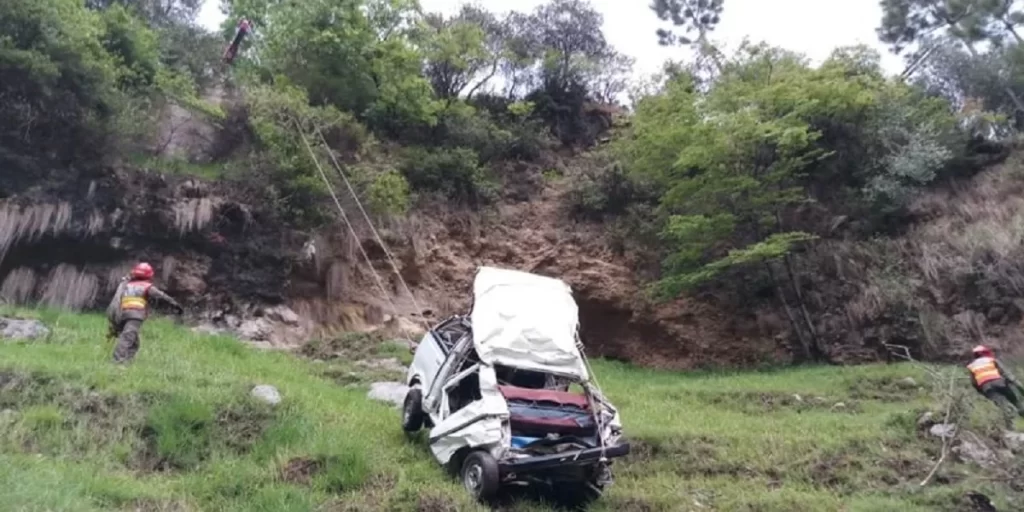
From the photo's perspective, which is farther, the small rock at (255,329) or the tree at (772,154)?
the tree at (772,154)

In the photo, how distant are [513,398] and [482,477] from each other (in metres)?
1.00

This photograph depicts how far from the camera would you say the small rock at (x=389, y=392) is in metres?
13.7

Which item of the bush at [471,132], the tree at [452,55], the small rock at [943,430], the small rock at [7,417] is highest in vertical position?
the tree at [452,55]

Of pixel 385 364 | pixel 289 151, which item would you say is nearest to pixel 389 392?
pixel 385 364

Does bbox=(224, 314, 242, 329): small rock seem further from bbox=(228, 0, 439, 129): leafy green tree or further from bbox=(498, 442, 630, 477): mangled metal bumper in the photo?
bbox=(498, 442, 630, 477): mangled metal bumper

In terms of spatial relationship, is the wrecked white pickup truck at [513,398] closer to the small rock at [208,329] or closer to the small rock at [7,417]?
the small rock at [7,417]

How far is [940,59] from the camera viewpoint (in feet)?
97.5

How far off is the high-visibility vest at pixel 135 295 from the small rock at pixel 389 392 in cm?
376

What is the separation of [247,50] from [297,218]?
396 inches

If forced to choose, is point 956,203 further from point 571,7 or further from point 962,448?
point 571,7

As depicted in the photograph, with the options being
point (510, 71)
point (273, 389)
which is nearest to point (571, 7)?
point (510, 71)

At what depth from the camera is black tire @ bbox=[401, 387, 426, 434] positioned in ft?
35.0

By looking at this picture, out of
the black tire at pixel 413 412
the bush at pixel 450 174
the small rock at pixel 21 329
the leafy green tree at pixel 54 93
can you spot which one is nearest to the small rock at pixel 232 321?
the leafy green tree at pixel 54 93

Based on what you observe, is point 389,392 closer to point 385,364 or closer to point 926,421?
point 385,364
